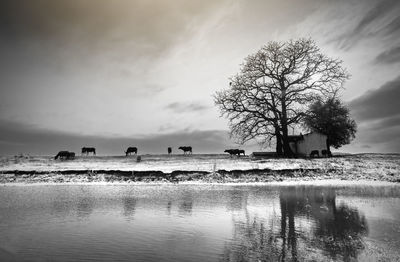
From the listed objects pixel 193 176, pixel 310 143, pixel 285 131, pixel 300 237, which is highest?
pixel 285 131

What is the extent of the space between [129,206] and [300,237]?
19.6ft

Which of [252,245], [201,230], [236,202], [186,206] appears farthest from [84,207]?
[252,245]

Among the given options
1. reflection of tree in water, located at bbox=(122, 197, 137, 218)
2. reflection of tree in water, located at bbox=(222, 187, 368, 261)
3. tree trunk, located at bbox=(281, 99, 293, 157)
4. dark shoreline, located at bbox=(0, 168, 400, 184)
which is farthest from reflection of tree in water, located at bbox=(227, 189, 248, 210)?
tree trunk, located at bbox=(281, 99, 293, 157)

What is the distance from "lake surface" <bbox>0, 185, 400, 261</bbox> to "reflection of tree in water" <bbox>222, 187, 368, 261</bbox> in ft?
0.05

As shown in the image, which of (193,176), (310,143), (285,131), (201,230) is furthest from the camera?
(310,143)

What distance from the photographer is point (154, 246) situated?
5.25 meters

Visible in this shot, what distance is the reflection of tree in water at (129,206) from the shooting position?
8.52 m

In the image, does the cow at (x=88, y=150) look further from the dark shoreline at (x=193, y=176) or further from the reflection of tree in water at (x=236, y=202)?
the reflection of tree in water at (x=236, y=202)

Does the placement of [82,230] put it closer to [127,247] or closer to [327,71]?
[127,247]

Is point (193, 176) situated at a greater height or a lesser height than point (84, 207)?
greater

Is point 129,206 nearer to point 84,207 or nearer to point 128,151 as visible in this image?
point 84,207

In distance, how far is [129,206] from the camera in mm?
9984

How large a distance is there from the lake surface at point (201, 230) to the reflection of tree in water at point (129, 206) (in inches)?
1.3

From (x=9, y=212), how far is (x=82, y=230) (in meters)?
3.63
